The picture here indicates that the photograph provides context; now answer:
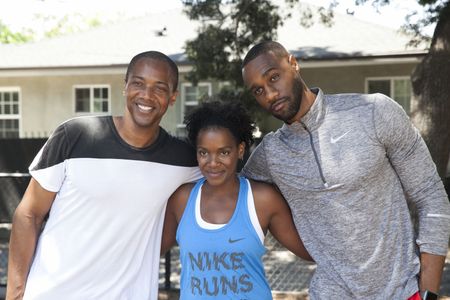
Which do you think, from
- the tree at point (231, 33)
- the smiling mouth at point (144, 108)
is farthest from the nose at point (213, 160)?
the tree at point (231, 33)

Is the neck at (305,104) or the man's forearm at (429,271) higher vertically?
the neck at (305,104)

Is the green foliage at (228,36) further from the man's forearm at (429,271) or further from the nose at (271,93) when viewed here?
the man's forearm at (429,271)

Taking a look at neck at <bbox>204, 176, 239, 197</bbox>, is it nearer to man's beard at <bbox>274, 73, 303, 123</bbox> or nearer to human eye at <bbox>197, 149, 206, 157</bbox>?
human eye at <bbox>197, 149, 206, 157</bbox>

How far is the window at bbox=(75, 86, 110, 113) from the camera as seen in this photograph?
17.1 metres

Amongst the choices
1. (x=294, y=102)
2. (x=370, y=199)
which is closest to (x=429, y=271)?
(x=370, y=199)

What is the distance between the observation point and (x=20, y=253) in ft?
8.87

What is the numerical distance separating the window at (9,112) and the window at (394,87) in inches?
419

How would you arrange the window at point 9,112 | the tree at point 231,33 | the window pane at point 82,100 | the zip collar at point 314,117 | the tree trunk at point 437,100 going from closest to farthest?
the zip collar at point 314,117
the tree trunk at point 437,100
the tree at point 231,33
the window pane at point 82,100
the window at point 9,112

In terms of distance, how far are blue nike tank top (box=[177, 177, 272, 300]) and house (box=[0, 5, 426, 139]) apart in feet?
37.0

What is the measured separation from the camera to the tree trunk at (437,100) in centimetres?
746

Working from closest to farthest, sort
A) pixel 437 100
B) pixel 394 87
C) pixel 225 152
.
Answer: pixel 225 152 < pixel 437 100 < pixel 394 87

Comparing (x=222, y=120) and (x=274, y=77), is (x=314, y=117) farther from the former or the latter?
(x=222, y=120)

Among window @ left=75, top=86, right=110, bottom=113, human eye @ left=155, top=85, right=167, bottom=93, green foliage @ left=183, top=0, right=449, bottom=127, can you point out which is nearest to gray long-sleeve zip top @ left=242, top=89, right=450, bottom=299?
human eye @ left=155, top=85, right=167, bottom=93

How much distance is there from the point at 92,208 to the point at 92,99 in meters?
14.9
